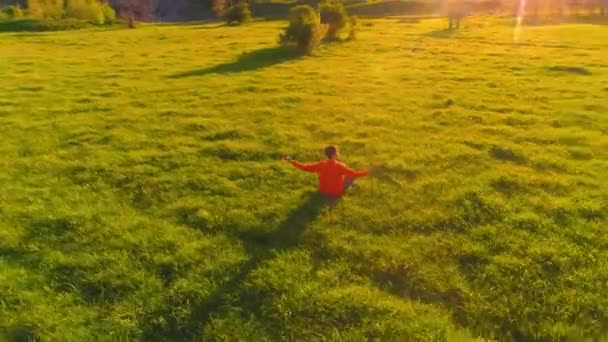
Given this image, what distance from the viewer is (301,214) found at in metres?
7.70

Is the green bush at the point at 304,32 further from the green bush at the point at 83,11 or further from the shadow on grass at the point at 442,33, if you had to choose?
the green bush at the point at 83,11

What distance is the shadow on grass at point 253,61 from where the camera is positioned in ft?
64.4

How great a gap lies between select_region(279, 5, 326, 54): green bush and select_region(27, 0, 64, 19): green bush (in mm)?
30165

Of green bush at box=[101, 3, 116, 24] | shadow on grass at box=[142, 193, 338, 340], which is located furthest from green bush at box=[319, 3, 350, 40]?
green bush at box=[101, 3, 116, 24]

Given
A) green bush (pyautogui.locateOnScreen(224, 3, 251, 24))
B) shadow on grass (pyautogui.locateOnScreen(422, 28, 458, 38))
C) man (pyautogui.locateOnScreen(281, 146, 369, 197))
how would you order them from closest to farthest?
man (pyautogui.locateOnScreen(281, 146, 369, 197)), shadow on grass (pyautogui.locateOnScreen(422, 28, 458, 38)), green bush (pyautogui.locateOnScreen(224, 3, 251, 24))

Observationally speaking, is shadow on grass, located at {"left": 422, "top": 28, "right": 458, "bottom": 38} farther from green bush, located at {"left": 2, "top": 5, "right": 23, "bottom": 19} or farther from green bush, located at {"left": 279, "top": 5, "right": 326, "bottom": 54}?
green bush, located at {"left": 2, "top": 5, "right": 23, "bottom": 19}

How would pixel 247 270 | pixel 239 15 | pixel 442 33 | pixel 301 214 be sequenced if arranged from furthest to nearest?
1. pixel 239 15
2. pixel 442 33
3. pixel 301 214
4. pixel 247 270

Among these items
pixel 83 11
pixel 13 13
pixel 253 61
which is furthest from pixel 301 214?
pixel 83 11

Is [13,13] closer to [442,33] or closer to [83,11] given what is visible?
[83,11]

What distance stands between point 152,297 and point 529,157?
7.47 m

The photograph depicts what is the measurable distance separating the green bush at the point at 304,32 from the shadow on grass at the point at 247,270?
53.9ft

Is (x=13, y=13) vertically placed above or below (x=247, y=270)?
above

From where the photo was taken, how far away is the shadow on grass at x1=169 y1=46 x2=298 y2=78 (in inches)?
773

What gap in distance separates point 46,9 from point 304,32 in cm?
3482
